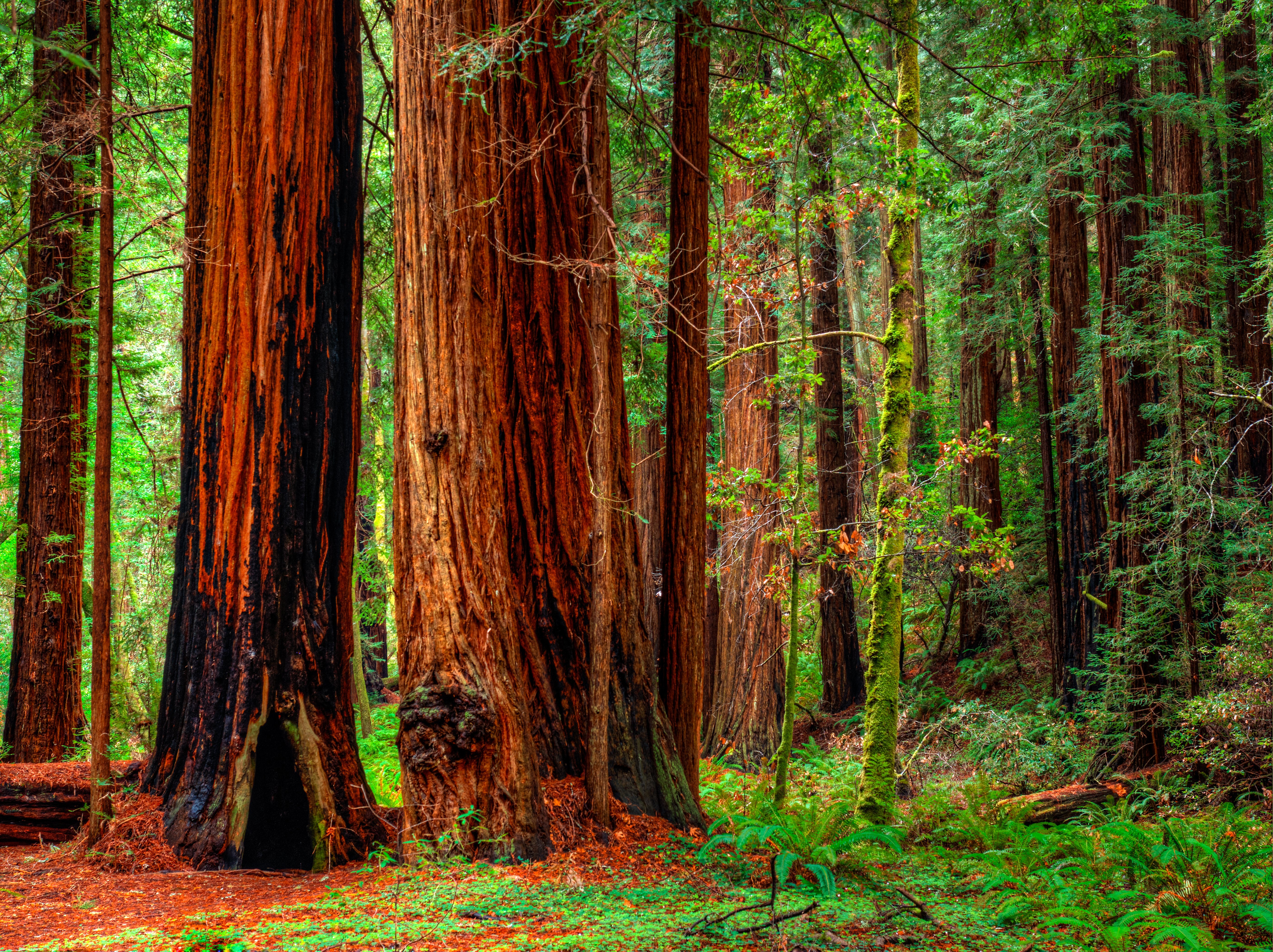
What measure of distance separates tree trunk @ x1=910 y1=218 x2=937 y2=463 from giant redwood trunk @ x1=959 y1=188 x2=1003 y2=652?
891mm

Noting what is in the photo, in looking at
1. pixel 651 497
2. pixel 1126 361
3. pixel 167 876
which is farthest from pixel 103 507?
pixel 1126 361

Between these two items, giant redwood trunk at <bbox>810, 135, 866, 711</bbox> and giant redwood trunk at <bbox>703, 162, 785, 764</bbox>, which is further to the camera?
giant redwood trunk at <bbox>810, 135, 866, 711</bbox>

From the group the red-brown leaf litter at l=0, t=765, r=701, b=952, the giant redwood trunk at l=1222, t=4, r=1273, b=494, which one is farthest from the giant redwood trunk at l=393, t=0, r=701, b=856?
the giant redwood trunk at l=1222, t=4, r=1273, b=494

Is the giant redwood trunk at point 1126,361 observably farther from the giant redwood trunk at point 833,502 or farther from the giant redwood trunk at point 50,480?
the giant redwood trunk at point 50,480

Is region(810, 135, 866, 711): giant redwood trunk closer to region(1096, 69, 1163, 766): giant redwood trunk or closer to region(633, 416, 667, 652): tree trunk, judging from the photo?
region(633, 416, 667, 652): tree trunk

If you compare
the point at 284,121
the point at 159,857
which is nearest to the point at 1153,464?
the point at 284,121

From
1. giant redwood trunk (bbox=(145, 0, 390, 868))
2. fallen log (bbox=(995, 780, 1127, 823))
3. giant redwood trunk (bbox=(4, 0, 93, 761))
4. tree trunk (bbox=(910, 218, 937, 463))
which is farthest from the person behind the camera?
tree trunk (bbox=(910, 218, 937, 463))

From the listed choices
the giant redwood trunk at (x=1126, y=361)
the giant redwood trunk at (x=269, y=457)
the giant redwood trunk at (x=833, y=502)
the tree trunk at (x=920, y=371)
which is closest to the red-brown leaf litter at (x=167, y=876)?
the giant redwood trunk at (x=269, y=457)

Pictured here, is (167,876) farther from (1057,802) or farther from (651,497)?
(651,497)

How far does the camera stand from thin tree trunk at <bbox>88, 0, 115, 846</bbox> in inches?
203

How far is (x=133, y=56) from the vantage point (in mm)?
9703

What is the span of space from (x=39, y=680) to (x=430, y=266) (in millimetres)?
7206

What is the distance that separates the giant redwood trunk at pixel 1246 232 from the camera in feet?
43.3

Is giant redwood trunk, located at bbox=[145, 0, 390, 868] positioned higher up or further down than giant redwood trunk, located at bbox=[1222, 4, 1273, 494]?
further down
